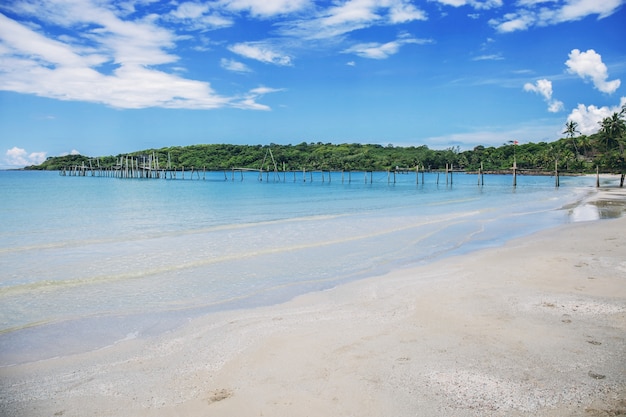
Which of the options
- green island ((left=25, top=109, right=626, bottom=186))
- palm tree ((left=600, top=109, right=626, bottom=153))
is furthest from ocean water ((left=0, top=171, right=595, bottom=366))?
green island ((left=25, top=109, right=626, bottom=186))

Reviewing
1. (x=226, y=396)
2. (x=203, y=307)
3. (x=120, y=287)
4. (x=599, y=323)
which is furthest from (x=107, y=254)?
(x=599, y=323)

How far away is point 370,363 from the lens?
5078mm

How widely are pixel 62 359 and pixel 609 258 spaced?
11.8m

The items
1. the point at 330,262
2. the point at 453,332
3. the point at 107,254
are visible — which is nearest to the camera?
the point at 453,332

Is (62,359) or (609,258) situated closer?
(62,359)

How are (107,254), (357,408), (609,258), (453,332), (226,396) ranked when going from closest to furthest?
1. (357,408)
2. (226,396)
3. (453,332)
4. (609,258)
5. (107,254)

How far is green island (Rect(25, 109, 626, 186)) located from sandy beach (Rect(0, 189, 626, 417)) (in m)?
88.6

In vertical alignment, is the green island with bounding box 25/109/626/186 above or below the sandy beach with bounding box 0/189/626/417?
above

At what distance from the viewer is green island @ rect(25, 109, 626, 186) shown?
10888 cm

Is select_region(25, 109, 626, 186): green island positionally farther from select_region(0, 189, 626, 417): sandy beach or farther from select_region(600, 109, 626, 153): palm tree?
select_region(0, 189, 626, 417): sandy beach

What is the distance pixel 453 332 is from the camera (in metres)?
6.06

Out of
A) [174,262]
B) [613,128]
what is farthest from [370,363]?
[613,128]

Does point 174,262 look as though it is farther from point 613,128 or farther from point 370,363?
point 613,128

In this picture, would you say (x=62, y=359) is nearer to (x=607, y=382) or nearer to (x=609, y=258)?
(x=607, y=382)
